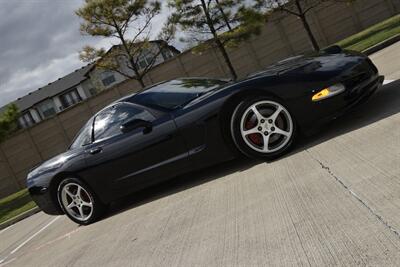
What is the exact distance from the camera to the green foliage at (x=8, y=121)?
73.6ft

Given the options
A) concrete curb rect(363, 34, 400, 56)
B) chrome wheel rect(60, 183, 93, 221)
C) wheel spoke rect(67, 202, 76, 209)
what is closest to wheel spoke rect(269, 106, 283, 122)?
chrome wheel rect(60, 183, 93, 221)

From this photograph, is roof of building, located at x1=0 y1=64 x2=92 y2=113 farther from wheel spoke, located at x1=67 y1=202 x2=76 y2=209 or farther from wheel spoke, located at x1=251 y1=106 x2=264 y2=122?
wheel spoke, located at x1=251 y1=106 x2=264 y2=122

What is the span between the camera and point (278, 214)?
337cm

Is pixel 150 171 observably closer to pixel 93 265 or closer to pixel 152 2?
pixel 93 265

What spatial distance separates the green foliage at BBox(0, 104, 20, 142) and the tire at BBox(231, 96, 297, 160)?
20.0 meters

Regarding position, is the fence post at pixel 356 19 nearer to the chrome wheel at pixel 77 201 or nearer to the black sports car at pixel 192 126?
the black sports car at pixel 192 126

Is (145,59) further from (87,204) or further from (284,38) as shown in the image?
(87,204)

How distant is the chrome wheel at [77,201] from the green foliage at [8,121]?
17.9 metres

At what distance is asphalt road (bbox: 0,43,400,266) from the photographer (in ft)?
8.78

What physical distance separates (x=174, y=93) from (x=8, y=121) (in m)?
19.3

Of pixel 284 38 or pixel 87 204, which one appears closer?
Result: pixel 87 204

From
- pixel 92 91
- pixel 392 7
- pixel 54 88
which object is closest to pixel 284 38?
pixel 392 7

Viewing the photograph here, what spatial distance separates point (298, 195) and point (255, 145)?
119 centimetres

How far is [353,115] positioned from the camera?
5.07 m
